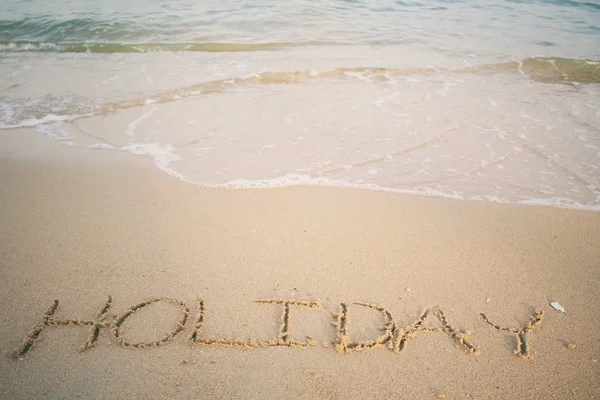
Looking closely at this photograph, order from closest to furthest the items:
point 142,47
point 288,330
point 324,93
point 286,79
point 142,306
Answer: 1. point 288,330
2. point 142,306
3. point 324,93
4. point 286,79
5. point 142,47

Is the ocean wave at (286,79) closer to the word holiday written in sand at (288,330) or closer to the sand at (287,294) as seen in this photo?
the sand at (287,294)

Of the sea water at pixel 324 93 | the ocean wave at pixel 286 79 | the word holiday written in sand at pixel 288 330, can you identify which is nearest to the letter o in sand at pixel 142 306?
the word holiday written in sand at pixel 288 330

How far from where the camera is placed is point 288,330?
195 centimetres

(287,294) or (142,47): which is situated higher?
(142,47)

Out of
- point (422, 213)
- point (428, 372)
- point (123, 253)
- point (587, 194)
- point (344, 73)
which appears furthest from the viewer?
point (344, 73)

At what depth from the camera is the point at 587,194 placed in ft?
9.96

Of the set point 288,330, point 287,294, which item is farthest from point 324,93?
point 288,330

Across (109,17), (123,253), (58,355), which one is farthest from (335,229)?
(109,17)

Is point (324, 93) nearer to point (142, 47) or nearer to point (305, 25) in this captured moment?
point (305, 25)

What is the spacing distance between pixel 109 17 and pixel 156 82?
4946mm

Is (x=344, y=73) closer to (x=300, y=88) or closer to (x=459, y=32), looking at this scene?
(x=300, y=88)

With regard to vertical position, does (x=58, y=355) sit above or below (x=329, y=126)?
below

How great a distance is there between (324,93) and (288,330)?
3.82 meters

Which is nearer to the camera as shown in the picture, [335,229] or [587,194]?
[335,229]
